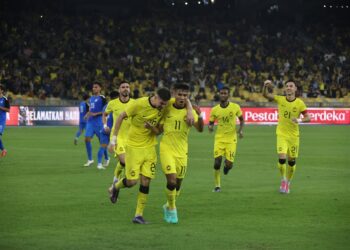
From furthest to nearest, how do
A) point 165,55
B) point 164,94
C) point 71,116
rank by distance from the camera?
point 165,55
point 71,116
point 164,94

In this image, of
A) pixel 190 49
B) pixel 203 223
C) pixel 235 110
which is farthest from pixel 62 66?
pixel 203 223

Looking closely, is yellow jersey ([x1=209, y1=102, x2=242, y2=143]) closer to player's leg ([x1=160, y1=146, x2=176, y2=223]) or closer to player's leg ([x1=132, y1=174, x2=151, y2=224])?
player's leg ([x1=160, y1=146, x2=176, y2=223])

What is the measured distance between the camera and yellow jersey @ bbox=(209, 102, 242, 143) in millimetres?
16750

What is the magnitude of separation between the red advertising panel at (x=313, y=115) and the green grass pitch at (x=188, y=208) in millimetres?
23918

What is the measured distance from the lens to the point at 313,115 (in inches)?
1937

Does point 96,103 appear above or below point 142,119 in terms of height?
above

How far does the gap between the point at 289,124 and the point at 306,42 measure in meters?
45.0

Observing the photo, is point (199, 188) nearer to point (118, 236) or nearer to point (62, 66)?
point (118, 236)

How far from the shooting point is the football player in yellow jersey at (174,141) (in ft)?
38.2

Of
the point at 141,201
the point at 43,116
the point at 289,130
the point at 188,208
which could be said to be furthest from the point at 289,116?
the point at 43,116

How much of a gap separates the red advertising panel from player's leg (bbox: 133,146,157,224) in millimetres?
36452

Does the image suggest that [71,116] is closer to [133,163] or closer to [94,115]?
[94,115]

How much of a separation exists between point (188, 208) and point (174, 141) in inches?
73.2

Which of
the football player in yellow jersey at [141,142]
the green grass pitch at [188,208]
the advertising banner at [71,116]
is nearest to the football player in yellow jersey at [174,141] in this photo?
the football player in yellow jersey at [141,142]
